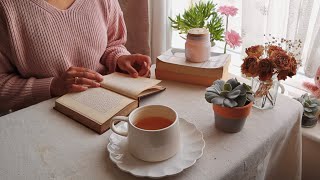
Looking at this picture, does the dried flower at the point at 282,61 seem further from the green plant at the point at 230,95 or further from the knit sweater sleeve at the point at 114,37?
the knit sweater sleeve at the point at 114,37


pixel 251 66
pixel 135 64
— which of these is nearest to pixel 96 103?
pixel 135 64

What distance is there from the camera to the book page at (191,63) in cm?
86

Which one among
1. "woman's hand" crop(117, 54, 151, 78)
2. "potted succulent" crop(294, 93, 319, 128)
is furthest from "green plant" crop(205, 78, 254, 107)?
"potted succulent" crop(294, 93, 319, 128)

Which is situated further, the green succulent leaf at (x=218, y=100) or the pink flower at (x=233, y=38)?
the pink flower at (x=233, y=38)

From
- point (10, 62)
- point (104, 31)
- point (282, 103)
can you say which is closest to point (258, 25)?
point (282, 103)

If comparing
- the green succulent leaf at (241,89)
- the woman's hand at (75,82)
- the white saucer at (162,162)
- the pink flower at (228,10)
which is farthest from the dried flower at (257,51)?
the pink flower at (228,10)

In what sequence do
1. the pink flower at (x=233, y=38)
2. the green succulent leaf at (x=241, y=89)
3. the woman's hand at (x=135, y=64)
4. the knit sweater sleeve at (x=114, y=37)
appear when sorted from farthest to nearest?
the pink flower at (x=233, y=38)
the knit sweater sleeve at (x=114, y=37)
the woman's hand at (x=135, y=64)
the green succulent leaf at (x=241, y=89)

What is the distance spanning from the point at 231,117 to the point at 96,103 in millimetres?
311

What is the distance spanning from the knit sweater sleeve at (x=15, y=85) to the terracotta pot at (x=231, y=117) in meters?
0.46

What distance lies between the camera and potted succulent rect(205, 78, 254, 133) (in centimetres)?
65

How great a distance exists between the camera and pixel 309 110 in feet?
3.60

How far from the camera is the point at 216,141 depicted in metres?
0.65

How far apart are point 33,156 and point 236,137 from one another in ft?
1.36

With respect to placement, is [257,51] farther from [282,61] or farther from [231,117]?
[231,117]
